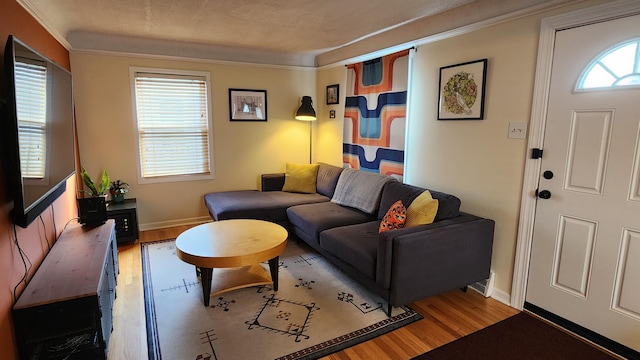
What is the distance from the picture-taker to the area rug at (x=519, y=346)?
81cm

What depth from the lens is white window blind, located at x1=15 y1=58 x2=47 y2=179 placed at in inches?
62.9

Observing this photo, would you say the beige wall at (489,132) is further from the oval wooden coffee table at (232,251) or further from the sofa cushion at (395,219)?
the oval wooden coffee table at (232,251)

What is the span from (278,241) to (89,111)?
112 inches

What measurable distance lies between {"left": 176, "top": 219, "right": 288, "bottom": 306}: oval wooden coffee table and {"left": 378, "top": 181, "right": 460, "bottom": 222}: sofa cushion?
1.09 metres

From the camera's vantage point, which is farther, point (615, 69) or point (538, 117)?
point (538, 117)

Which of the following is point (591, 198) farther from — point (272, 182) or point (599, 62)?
point (272, 182)

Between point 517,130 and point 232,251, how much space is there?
2.25 metres

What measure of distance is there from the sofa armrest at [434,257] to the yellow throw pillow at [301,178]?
7.25ft

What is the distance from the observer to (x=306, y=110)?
4.62 metres

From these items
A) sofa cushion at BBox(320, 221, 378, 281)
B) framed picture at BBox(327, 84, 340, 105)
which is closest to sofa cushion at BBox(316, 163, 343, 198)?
framed picture at BBox(327, 84, 340, 105)

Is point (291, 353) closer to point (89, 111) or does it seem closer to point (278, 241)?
point (278, 241)

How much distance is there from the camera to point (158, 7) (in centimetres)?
279

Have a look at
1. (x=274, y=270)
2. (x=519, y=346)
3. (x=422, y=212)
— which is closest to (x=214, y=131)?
(x=274, y=270)

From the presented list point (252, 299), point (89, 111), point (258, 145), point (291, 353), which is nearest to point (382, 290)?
point (291, 353)
